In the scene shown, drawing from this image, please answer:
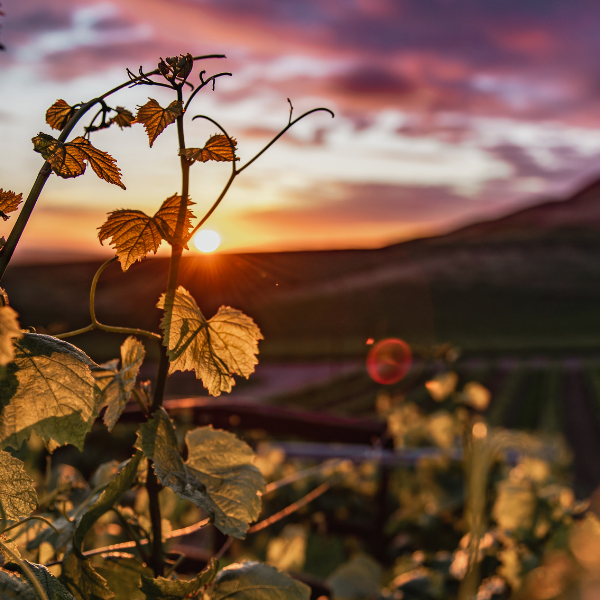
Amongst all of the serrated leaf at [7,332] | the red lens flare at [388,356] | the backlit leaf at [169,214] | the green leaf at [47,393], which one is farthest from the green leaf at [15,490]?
the red lens flare at [388,356]

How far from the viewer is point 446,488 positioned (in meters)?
3.28

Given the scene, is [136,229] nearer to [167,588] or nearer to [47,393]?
[47,393]

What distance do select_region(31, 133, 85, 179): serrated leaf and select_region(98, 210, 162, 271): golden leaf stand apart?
68 millimetres

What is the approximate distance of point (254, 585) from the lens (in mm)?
655

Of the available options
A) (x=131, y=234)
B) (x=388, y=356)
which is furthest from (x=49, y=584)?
(x=388, y=356)

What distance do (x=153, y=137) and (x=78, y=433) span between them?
0.31m

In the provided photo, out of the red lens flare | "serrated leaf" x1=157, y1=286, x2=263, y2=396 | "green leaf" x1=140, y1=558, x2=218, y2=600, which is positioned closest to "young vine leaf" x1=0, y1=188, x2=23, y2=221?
"serrated leaf" x1=157, y1=286, x2=263, y2=396

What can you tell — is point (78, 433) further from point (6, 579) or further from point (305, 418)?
point (305, 418)

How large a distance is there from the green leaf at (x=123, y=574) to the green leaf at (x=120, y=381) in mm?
212

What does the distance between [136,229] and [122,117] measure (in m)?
0.13

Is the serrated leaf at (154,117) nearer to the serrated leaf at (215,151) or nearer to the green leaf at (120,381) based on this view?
the serrated leaf at (215,151)

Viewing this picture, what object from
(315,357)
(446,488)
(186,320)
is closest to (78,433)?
(186,320)

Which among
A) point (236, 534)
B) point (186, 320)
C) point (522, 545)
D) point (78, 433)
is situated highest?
point (186, 320)

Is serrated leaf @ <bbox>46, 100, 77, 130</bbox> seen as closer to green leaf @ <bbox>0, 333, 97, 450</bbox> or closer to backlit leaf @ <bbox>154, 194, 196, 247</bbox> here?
backlit leaf @ <bbox>154, 194, 196, 247</bbox>
